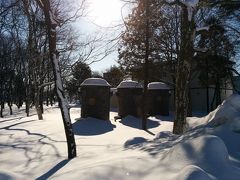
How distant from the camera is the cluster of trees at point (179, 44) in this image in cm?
1324

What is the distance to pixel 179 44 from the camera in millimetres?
28281

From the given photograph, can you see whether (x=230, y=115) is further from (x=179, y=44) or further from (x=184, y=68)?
(x=179, y=44)

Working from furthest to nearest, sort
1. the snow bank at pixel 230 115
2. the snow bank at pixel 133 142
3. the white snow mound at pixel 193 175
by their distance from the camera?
1. the snow bank at pixel 133 142
2. the snow bank at pixel 230 115
3. the white snow mound at pixel 193 175

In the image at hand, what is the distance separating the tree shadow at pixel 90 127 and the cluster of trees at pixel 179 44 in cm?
232

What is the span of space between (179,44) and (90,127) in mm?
13442

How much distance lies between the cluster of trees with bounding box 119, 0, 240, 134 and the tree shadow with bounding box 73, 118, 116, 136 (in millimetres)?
2319

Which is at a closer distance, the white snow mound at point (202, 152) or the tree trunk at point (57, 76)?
the white snow mound at point (202, 152)

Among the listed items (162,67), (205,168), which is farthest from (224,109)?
(162,67)

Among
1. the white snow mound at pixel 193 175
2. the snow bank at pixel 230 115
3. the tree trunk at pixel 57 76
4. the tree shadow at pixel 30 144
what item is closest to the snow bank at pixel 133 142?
the tree trunk at pixel 57 76

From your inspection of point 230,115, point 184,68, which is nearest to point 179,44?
point 184,68

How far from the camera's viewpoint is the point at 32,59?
23.5 meters

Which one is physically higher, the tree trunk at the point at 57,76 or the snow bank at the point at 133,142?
the tree trunk at the point at 57,76

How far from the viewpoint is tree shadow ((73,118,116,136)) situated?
627 inches

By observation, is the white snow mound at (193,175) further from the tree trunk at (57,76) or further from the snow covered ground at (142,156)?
the tree trunk at (57,76)
